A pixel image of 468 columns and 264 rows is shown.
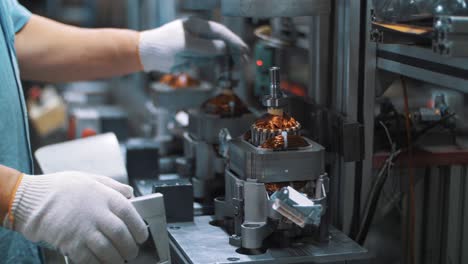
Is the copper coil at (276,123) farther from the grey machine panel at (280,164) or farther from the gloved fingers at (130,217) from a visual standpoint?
the gloved fingers at (130,217)

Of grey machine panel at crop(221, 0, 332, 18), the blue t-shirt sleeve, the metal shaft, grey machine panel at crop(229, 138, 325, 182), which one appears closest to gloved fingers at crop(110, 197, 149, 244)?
grey machine panel at crop(229, 138, 325, 182)

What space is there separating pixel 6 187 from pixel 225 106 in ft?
2.02

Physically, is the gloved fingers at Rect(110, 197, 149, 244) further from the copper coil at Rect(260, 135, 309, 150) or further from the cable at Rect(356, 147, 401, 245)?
the cable at Rect(356, 147, 401, 245)

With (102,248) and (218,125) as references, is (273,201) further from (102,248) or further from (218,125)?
(218,125)

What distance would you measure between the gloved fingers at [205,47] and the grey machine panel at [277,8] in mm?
473

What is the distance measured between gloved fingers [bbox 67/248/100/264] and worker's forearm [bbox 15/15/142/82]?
89 cm

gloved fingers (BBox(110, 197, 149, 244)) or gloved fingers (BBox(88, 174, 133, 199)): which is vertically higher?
gloved fingers (BBox(88, 174, 133, 199))

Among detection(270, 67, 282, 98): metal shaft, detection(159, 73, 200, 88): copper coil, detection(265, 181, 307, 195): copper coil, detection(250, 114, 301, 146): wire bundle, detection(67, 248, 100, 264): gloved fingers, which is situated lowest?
detection(67, 248, 100, 264): gloved fingers

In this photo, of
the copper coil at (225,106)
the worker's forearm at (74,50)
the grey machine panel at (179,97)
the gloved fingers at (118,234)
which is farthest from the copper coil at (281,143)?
the grey machine panel at (179,97)

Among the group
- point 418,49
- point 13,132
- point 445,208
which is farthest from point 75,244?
point 445,208

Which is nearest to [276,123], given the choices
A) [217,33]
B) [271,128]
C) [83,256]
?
[271,128]

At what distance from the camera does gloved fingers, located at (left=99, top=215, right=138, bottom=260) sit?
1270 mm

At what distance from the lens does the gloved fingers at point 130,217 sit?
1278mm

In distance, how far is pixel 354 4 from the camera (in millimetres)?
1519
